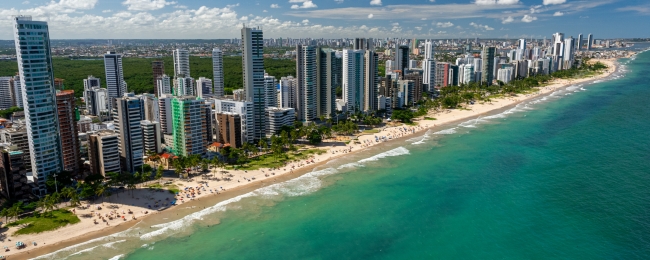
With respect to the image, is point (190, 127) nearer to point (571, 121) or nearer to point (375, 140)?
point (375, 140)

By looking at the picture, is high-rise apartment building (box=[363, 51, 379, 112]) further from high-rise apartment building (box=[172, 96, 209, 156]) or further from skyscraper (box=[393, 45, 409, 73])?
high-rise apartment building (box=[172, 96, 209, 156])

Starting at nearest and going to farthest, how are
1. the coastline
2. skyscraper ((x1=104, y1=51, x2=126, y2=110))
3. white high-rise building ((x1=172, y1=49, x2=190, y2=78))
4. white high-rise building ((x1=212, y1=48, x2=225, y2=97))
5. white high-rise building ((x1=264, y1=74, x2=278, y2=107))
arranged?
the coastline < white high-rise building ((x1=264, y1=74, x2=278, y2=107)) < skyscraper ((x1=104, y1=51, x2=126, y2=110)) < white high-rise building ((x1=212, y1=48, x2=225, y2=97)) < white high-rise building ((x1=172, y1=49, x2=190, y2=78))

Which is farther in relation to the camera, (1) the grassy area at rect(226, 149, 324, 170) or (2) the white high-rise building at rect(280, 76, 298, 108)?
(2) the white high-rise building at rect(280, 76, 298, 108)

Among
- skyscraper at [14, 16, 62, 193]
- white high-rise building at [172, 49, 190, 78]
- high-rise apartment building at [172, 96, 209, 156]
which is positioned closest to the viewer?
skyscraper at [14, 16, 62, 193]

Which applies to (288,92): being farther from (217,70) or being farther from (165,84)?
(165,84)


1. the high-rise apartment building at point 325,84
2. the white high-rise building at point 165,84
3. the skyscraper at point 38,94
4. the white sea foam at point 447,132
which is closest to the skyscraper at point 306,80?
the high-rise apartment building at point 325,84

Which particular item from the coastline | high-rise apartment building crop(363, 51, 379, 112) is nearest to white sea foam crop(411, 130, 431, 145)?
the coastline

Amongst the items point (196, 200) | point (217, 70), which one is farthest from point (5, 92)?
point (196, 200)
